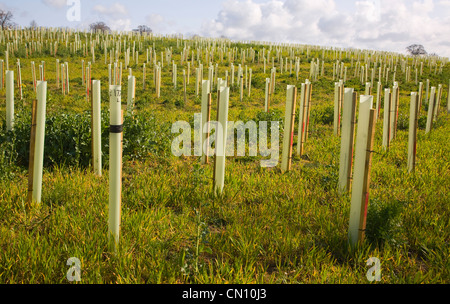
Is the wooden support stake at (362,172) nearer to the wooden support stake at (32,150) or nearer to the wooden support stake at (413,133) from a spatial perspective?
the wooden support stake at (413,133)

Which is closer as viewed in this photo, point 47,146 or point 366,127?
point 366,127

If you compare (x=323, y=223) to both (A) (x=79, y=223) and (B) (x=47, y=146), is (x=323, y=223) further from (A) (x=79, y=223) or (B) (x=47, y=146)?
(B) (x=47, y=146)

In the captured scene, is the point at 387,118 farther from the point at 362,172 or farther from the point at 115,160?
the point at 115,160

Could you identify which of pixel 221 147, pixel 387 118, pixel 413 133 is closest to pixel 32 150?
pixel 221 147

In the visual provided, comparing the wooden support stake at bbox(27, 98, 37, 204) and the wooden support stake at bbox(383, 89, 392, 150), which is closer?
the wooden support stake at bbox(27, 98, 37, 204)

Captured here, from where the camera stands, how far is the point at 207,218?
3773 mm

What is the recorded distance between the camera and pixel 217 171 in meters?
4.24

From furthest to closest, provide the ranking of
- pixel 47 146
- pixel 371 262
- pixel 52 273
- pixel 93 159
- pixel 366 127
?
pixel 47 146 → pixel 93 159 → pixel 366 127 → pixel 371 262 → pixel 52 273

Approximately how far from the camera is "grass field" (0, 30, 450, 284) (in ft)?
9.08

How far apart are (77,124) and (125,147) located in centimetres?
80

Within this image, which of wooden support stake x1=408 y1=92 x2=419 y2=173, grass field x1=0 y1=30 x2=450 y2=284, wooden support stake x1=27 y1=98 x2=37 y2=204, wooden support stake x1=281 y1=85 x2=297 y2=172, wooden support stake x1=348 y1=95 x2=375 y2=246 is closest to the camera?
grass field x1=0 y1=30 x2=450 y2=284

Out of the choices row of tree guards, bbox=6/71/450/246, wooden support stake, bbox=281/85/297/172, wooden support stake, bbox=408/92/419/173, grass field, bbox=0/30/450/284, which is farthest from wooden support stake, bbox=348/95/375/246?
wooden support stake, bbox=408/92/419/173

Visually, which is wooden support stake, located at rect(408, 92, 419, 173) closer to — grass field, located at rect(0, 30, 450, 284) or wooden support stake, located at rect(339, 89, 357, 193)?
grass field, located at rect(0, 30, 450, 284)
